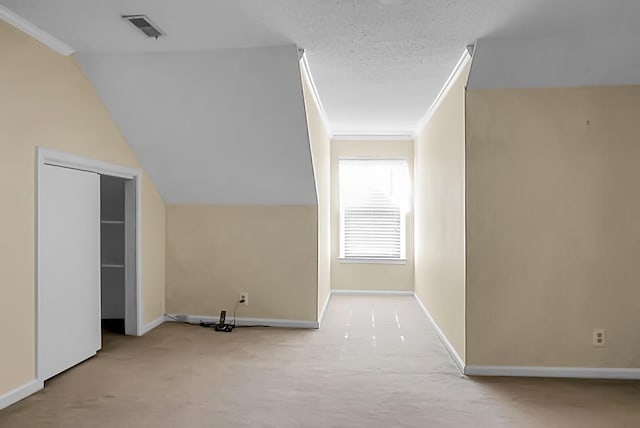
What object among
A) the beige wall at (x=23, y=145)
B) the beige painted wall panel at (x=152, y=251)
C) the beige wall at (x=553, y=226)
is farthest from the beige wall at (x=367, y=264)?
the beige wall at (x=23, y=145)

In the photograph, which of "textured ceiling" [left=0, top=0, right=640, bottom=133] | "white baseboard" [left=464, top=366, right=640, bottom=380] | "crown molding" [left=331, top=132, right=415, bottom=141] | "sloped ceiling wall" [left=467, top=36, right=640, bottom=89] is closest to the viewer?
"textured ceiling" [left=0, top=0, right=640, bottom=133]

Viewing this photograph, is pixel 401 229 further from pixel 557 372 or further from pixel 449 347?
pixel 557 372

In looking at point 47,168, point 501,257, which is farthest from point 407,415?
point 47,168

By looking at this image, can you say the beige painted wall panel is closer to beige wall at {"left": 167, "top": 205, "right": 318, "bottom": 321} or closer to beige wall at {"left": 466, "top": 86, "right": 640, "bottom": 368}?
beige wall at {"left": 167, "top": 205, "right": 318, "bottom": 321}

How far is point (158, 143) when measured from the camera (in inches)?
174

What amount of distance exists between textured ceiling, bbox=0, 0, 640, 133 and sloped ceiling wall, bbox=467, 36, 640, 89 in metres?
0.10

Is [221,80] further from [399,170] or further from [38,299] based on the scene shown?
[399,170]

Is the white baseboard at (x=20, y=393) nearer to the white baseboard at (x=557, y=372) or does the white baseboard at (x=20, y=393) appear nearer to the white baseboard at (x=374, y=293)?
the white baseboard at (x=557, y=372)

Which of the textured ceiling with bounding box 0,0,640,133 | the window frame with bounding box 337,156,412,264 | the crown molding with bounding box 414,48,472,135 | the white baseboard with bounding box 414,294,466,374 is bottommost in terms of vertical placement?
the white baseboard with bounding box 414,294,466,374

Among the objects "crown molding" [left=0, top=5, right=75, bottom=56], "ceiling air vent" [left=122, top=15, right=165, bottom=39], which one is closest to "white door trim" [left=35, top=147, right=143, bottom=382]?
"crown molding" [left=0, top=5, right=75, bottom=56]

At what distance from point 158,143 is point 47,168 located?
1.24 meters

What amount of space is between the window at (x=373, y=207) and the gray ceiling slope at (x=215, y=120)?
86.9 inches

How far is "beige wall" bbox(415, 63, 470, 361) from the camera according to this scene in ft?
12.2

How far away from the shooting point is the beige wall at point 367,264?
6.99 metres
